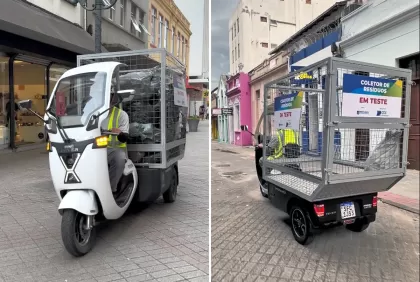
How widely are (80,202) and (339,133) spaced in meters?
1.45

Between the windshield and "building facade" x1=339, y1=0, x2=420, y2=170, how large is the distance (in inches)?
61.6

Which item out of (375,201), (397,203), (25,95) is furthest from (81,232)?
(25,95)

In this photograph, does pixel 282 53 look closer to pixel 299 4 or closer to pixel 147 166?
pixel 299 4

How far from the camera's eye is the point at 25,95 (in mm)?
5566

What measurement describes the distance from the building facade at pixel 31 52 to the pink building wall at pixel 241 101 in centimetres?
176

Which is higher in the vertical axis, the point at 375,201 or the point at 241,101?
the point at 241,101

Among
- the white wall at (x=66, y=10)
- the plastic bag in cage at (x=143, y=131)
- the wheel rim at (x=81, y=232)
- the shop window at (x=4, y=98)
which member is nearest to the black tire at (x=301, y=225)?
the wheel rim at (x=81, y=232)

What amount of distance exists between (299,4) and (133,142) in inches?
72.5

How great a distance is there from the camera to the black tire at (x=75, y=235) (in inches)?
68.7

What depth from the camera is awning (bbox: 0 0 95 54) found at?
2430 millimetres

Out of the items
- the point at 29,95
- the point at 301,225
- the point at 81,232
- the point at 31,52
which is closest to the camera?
the point at 301,225

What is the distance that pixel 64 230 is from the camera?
1747mm

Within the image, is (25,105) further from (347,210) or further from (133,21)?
(347,210)

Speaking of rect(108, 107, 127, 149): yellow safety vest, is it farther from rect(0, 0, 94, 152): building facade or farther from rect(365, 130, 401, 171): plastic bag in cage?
rect(365, 130, 401, 171): plastic bag in cage
